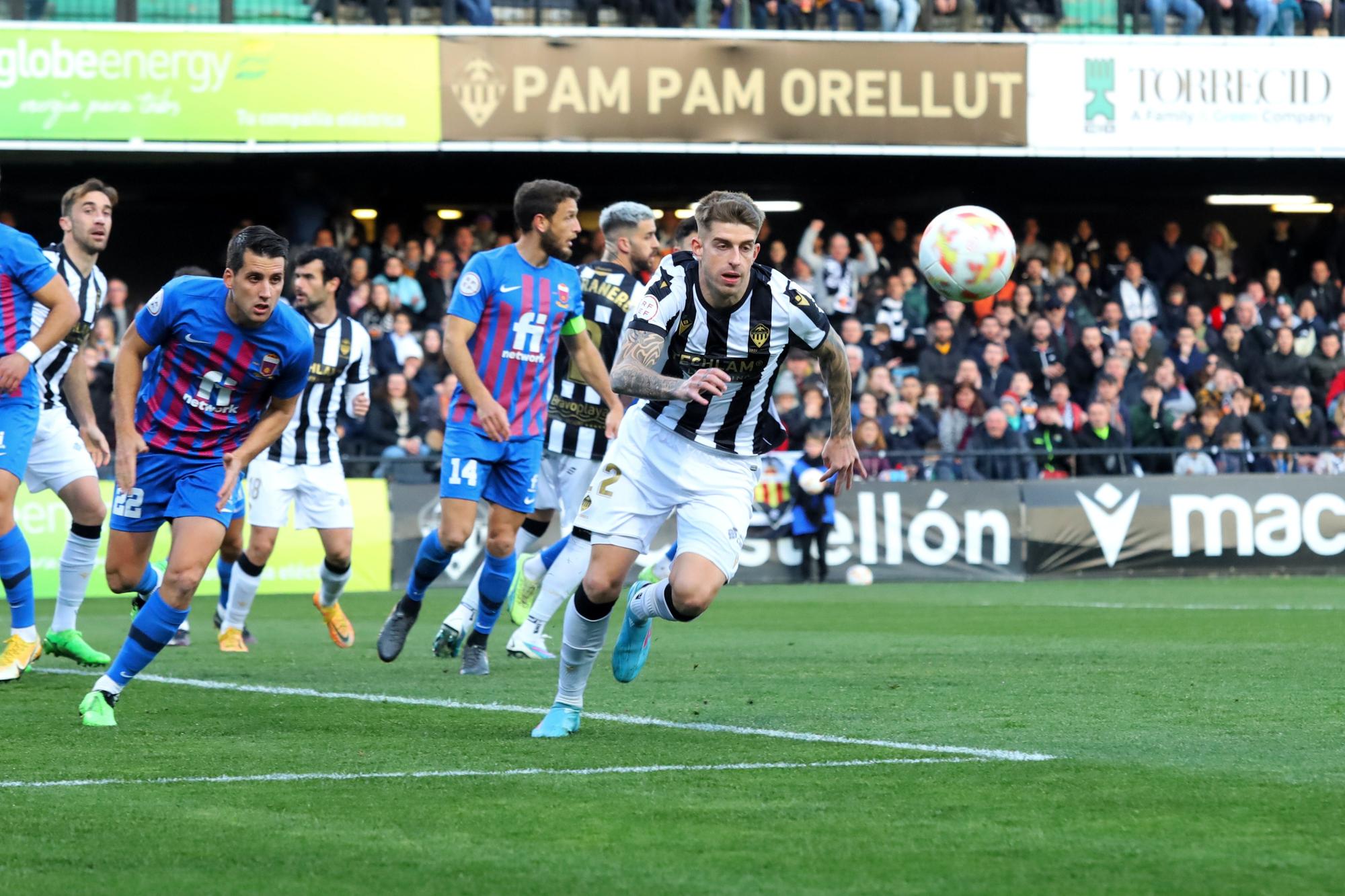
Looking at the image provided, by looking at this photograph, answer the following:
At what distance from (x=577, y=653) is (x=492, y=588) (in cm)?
260

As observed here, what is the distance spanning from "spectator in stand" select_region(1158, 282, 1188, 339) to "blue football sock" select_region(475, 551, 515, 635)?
14.9 m

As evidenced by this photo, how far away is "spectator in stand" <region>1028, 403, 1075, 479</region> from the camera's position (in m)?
20.2

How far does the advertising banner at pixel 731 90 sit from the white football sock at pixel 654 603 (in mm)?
15239

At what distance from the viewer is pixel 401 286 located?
21344 millimetres

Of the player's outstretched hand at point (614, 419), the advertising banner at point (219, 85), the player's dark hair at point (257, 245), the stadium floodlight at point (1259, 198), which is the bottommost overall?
the player's outstretched hand at point (614, 419)

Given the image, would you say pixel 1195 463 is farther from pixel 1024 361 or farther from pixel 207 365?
pixel 207 365

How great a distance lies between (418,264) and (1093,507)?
7.83 m

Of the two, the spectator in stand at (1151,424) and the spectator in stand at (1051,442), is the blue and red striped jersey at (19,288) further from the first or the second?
the spectator in stand at (1151,424)

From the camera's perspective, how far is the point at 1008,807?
5.29 meters

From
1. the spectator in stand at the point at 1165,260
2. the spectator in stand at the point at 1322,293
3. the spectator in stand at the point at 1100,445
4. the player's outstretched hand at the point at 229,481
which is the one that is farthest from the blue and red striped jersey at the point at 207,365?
the spectator in stand at the point at 1322,293

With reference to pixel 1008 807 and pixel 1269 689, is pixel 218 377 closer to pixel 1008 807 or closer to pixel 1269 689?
pixel 1008 807

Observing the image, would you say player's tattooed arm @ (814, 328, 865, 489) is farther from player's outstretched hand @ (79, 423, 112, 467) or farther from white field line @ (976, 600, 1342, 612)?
white field line @ (976, 600, 1342, 612)

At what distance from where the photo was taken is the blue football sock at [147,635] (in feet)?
24.1

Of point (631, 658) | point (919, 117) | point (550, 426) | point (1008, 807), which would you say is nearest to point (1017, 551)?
point (919, 117)
